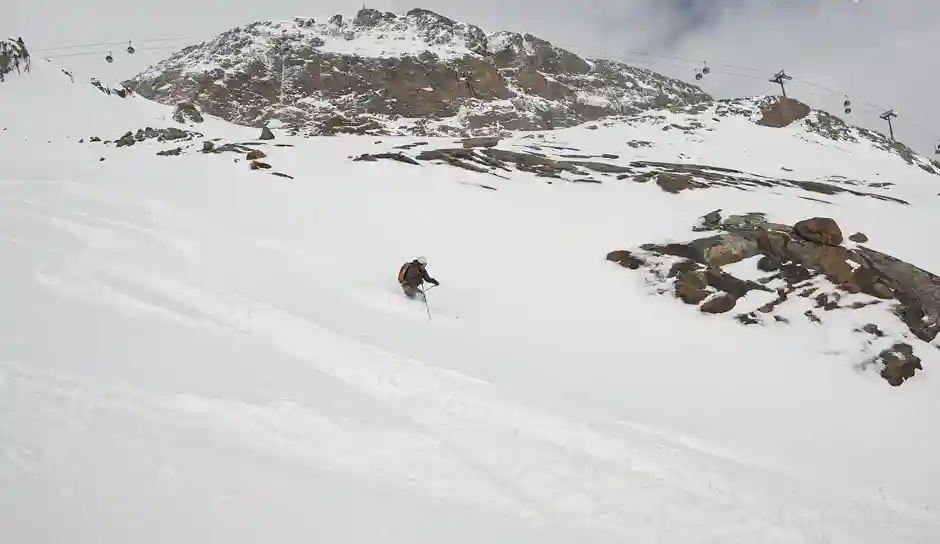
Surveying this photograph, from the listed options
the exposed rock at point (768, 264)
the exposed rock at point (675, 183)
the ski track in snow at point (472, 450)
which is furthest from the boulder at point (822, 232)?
the ski track in snow at point (472, 450)

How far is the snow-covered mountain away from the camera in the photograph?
284 feet

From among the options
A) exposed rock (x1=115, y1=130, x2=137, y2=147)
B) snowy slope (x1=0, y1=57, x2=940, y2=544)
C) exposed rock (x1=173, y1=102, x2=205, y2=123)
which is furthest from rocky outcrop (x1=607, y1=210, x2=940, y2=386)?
exposed rock (x1=173, y1=102, x2=205, y2=123)

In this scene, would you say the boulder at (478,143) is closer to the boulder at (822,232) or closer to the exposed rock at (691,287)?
the exposed rock at (691,287)

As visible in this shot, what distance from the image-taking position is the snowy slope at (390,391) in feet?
15.9

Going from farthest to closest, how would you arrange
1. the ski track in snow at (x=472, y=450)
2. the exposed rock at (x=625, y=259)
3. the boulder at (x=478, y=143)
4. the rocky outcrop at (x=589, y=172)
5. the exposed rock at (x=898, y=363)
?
the boulder at (x=478, y=143)
the rocky outcrop at (x=589, y=172)
the exposed rock at (x=625, y=259)
the exposed rock at (x=898, y=363)
the ski track in snow at (x=472, y=450)

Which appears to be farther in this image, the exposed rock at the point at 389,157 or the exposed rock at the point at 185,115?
the exposed rock at the point at 185,115

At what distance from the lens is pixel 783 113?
66500 millimetres

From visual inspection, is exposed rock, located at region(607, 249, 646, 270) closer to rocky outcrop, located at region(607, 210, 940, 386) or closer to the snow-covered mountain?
rocky outcrop, located at region(607, 210, 940, 386)

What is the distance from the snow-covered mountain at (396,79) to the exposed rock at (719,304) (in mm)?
63957

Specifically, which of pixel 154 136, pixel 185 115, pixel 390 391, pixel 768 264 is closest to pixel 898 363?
pixel 768 264

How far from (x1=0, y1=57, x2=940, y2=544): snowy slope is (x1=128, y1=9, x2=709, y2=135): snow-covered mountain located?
61845 millimetres

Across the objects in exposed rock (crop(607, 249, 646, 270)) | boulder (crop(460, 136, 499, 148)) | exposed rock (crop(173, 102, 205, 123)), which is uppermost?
boulder (crop(460, 136, 499, 148))

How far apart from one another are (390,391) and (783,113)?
75.4m

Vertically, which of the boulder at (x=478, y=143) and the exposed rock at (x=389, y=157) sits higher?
the boulder at (x=478, y=143)
